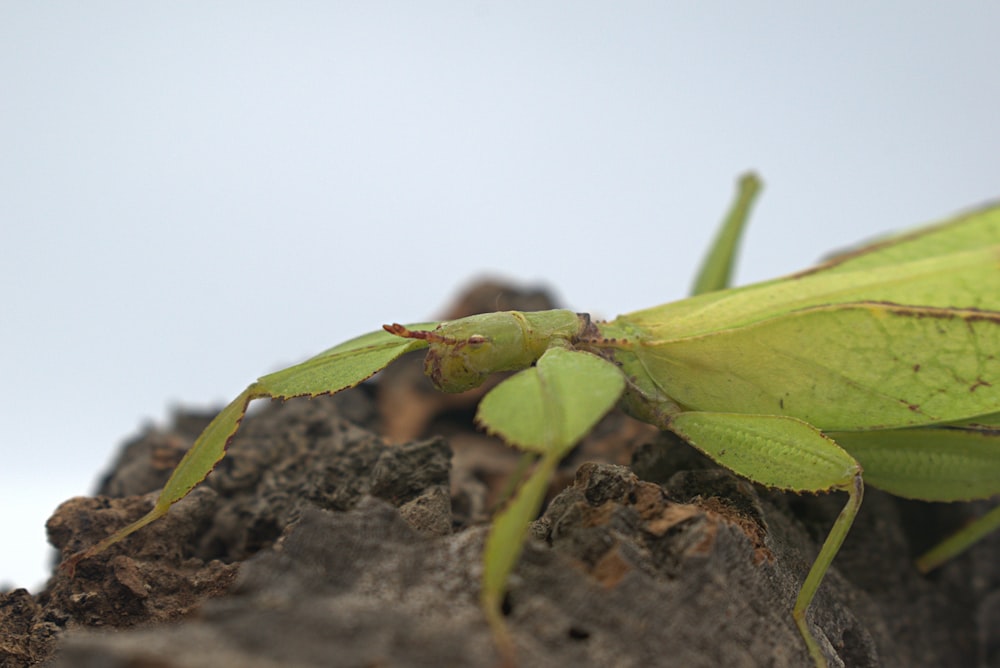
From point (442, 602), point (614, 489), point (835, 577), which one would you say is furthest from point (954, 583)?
point (442, 602)

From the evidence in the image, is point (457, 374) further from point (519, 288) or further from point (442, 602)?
point (519, 288)

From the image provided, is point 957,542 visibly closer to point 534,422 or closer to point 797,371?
point 797,371

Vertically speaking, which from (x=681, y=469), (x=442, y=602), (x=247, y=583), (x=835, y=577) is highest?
(x=247, y=583)

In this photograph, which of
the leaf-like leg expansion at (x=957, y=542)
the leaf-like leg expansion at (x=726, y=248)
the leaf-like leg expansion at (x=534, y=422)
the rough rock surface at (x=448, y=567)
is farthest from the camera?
the leaf-like leg expansion at (x=726, y=248)

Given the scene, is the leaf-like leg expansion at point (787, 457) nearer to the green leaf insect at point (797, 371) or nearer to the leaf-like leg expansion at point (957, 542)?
the green leaf insect at point (797, 371)

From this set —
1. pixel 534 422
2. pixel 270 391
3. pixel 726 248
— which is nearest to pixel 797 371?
pixel 534 422

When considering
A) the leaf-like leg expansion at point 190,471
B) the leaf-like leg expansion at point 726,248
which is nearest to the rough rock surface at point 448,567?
the leaf-like leg expansion at point 190,471
